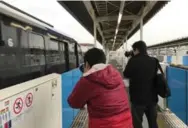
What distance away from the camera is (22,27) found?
3.24m

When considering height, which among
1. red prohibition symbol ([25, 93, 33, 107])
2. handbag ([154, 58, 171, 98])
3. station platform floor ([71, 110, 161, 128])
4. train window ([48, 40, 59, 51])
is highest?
train window ([48, 40, 59, 51])

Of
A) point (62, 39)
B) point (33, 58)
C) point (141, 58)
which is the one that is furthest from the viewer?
point (62, 39)

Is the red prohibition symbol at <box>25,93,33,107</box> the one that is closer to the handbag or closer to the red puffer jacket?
the red puffer jacket

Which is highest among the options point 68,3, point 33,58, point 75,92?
→ point 68,3

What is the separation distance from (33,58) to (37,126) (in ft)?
4.86

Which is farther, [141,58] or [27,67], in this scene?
[141,58]

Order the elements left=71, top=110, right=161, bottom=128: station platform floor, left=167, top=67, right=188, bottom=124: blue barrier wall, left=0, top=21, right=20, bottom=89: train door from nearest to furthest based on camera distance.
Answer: left=0, top=21, right=20, bottom=89: train door < left=167, top=67, right=188, bottom=124: blue barrier wall < left=71, top=110, right=161, bottom=128: station platform floor

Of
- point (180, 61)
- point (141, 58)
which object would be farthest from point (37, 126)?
point (180, 61)

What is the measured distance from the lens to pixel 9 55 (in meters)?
2.75

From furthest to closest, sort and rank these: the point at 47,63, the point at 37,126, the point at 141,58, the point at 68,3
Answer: the point at 68,3 < the point at 47,63 < the point at 141,58 < the point at 37,126

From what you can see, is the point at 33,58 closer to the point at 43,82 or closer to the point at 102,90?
the point at 43,82

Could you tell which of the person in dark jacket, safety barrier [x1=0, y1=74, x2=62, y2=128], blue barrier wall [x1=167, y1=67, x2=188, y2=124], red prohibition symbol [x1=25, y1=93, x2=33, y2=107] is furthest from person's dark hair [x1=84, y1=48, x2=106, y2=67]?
blue barrier wall [x1=167, y1=67, x2=188, y2=124]

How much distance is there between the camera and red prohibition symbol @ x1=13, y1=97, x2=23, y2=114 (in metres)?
1.72

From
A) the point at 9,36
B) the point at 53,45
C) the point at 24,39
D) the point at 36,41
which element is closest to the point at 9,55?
the point at 9,36
